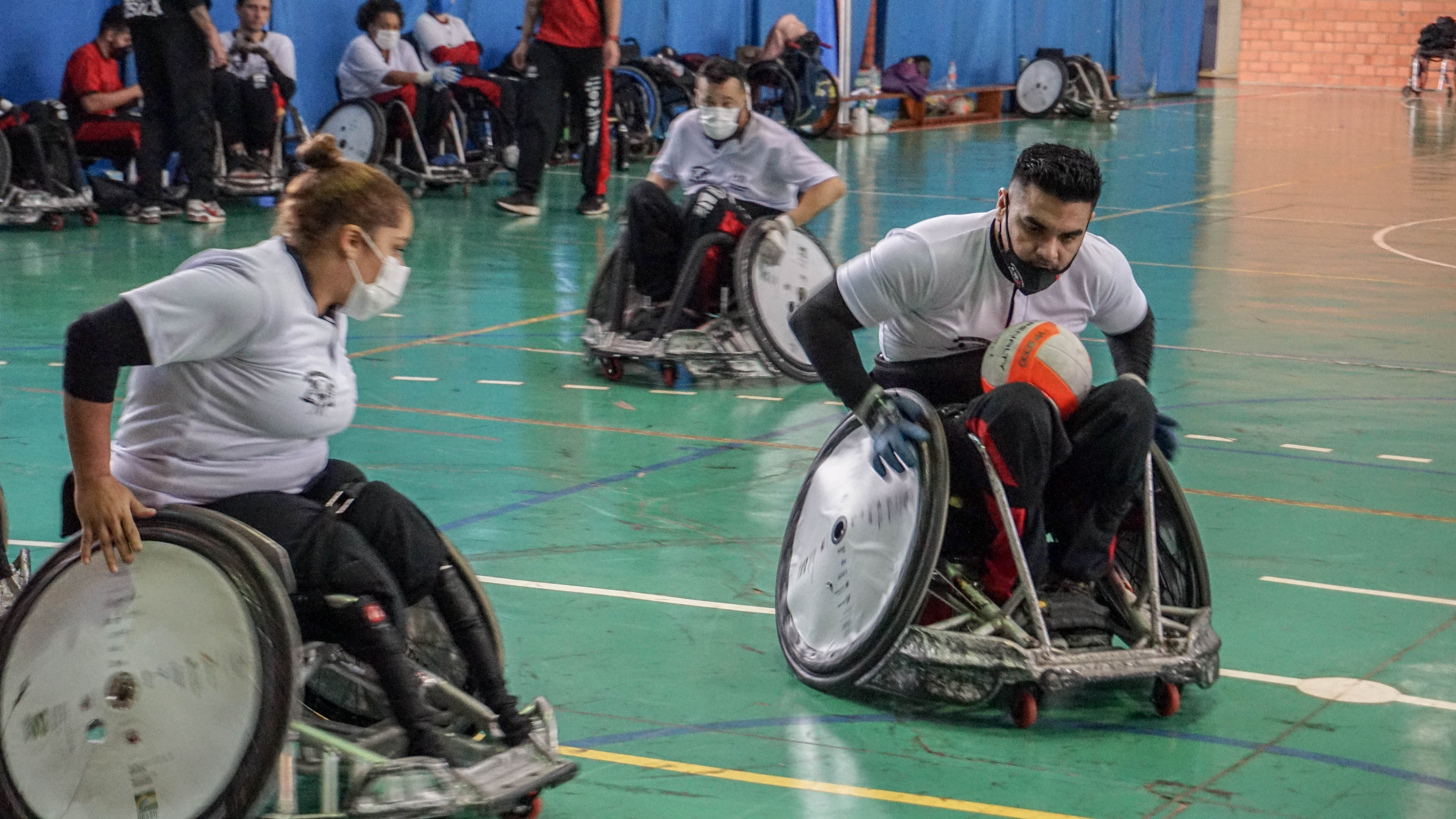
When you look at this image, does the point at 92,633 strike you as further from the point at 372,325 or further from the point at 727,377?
the point at 372,325

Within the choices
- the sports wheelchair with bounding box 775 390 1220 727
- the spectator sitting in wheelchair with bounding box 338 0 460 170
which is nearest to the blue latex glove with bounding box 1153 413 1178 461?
the sports wheelchair with bounding box 775 390 1220 727

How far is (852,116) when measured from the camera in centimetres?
1958

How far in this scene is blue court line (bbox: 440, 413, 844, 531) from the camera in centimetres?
491

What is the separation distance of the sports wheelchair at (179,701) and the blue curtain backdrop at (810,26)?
31.5 ft

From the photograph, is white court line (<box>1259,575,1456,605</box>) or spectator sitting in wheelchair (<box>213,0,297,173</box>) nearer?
white court line (<box>1259,575,1456,605</box>)

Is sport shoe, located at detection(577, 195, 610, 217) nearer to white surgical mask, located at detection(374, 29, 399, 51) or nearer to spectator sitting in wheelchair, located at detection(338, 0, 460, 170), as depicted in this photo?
spectator sitting in wheelchair, located at detection(338, 0, 460, 170)

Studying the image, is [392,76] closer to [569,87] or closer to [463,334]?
[569,87]

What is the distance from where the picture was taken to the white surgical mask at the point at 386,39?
12.6 m

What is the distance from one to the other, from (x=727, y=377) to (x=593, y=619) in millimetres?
2850

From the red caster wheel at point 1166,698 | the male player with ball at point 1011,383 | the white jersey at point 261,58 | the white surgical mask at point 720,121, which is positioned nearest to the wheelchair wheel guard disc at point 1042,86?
the white jersey at point 261,58

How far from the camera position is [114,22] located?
11.0 meters

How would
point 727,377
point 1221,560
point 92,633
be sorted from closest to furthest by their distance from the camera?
point 92,633, point 1221,560, point 727,377

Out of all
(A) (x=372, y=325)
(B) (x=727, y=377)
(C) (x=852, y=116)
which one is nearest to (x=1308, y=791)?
(B) (x=727, y=377)

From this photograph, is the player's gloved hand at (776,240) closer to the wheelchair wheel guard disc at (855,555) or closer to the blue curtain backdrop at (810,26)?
the wheelchair wheel guard disc at (855,555)
